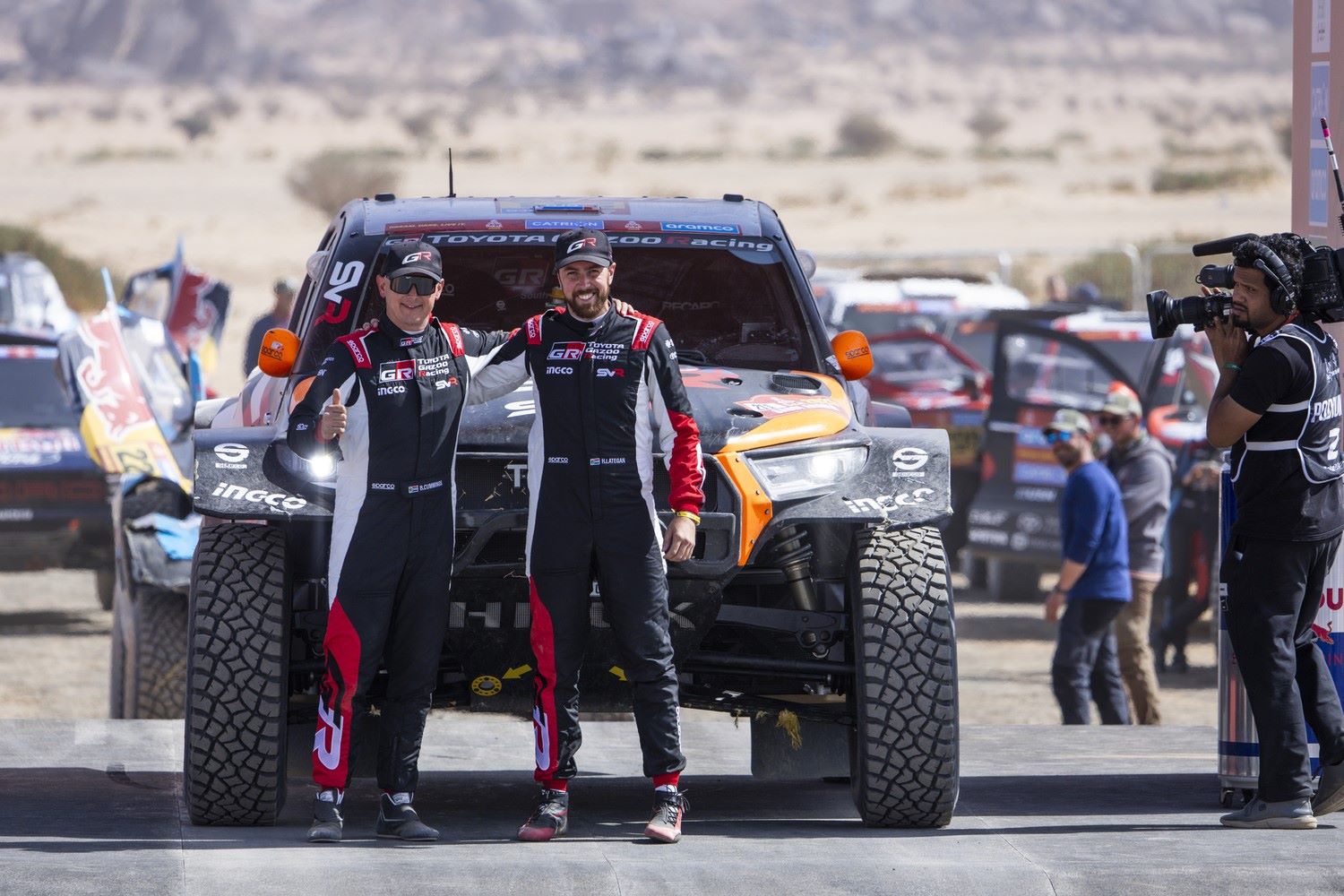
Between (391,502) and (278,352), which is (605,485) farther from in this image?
(278,352)

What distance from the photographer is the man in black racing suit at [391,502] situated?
20.8 ft

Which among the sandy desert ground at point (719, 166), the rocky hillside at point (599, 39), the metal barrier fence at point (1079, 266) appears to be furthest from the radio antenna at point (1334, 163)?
the rocky hillside at point (599, 39)

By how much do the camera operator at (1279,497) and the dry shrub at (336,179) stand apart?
4854 centimetres

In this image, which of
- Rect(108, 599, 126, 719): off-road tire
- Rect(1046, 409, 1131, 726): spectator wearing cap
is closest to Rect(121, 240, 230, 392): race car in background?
Rect(108, 599, 126, 719): off-road tire

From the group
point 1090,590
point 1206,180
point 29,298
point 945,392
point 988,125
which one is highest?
point 988,125

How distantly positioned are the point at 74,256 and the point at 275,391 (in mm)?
36447

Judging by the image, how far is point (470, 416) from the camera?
21.8 ft

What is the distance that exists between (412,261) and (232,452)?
0.78m

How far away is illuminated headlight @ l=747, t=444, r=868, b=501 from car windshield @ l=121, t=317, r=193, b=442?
570cm

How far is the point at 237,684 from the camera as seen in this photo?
650cm

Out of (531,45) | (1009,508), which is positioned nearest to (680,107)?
(531,45)

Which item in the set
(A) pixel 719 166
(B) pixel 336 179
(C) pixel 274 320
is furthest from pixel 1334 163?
(A) pixel 719 166

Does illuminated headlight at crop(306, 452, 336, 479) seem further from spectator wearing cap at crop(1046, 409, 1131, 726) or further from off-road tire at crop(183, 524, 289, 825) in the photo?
spectator wearing cap at crop(1046, 409, 1131, 726)

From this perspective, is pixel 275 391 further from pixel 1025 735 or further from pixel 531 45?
pixel 531 45
